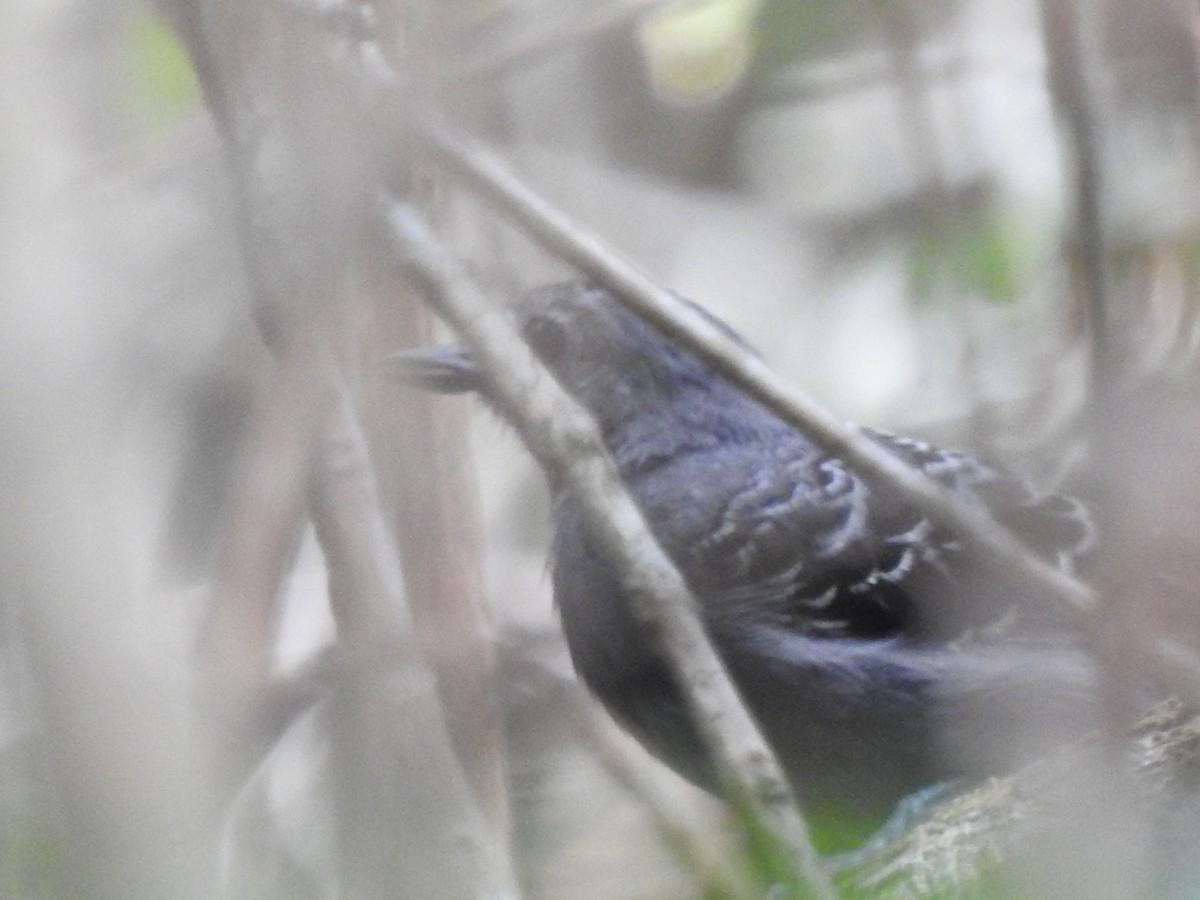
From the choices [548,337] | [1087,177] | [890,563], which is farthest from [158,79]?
[1087,177]

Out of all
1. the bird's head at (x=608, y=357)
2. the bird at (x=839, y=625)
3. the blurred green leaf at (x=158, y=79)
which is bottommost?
the bird at (x=839, y=625)

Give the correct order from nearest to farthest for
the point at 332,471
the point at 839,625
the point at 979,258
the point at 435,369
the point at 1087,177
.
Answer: the point at 1087,177 < the point at 332,471 < the point at 435,369 < the point at 839,625 < the point at 979,258

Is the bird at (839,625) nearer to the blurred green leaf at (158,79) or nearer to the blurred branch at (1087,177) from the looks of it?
the blurred green leaf at (158,79)

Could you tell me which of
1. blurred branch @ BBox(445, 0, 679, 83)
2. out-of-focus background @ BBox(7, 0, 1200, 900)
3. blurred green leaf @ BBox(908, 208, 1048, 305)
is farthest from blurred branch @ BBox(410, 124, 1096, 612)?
blurred green leaf @ BBox(908, 208, 1048, 305)

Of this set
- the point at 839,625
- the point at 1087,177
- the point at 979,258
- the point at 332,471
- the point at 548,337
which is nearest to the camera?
the point at 1087,177

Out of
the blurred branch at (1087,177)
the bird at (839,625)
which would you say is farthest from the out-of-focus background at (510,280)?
the bird at (839,625)

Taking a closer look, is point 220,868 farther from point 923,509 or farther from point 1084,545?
point 1084,545

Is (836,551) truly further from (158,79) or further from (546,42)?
(158,79)
